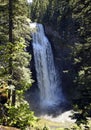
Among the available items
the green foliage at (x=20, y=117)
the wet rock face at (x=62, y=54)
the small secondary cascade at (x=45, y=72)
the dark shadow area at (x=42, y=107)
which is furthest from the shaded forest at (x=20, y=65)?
the wet rock face at (x=62, y=54)

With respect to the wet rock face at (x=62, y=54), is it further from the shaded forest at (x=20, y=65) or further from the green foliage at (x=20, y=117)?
the green foliage at (x=20, y=117)

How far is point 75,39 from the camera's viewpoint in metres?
49.3

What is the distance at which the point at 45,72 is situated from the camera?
4809 centimetres

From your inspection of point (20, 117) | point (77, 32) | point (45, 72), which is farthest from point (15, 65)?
point (45, 72)

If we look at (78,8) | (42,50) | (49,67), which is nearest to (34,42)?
(42,50)

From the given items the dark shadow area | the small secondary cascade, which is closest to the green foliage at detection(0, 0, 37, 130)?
Answer: the dark shadow area

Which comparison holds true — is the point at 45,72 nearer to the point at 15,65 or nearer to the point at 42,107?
the point at 42,107

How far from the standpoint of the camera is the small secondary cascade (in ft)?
155

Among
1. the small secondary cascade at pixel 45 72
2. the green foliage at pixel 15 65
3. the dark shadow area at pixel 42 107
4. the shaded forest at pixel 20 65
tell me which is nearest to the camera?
the green foliage at pixel 15 65

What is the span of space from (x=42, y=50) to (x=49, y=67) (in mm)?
3165

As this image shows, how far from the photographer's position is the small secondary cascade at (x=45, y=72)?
4712cm

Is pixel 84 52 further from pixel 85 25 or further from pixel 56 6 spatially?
pixel 56 6

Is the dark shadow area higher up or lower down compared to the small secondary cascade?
lower down

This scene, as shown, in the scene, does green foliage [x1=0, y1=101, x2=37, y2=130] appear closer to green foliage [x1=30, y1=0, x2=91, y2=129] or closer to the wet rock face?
green foliage [x1=30, y1=0, x2=91, y2=129]
